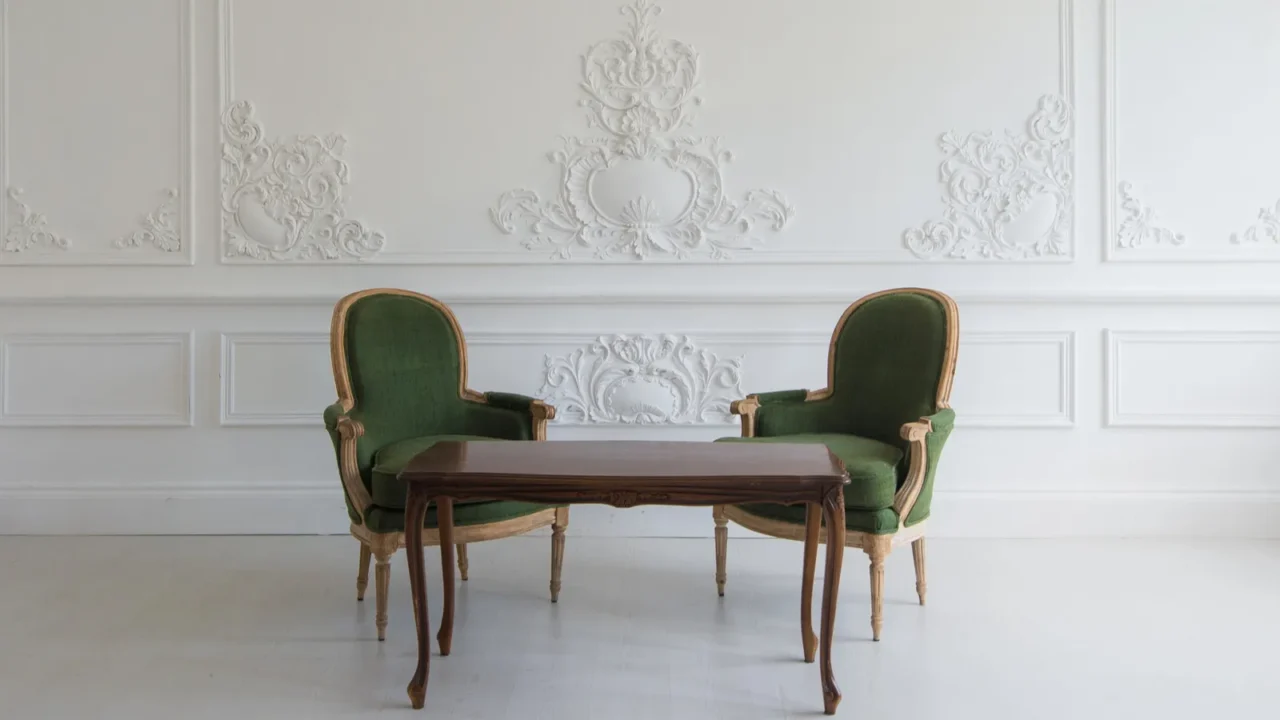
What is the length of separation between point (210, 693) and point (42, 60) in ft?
9.21

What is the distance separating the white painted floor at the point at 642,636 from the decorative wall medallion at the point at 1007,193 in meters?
1.17

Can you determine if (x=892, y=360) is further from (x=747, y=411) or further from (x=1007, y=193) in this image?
(x=1007, y=193)

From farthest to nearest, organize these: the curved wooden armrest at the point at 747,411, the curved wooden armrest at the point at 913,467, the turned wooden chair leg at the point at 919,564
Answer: the curved wooden armrest at the point at 747,411, the turned wooden chair leg at the point at 919,564, the curved wooden armrest at the point at 913,467

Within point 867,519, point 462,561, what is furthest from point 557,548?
point 867,519

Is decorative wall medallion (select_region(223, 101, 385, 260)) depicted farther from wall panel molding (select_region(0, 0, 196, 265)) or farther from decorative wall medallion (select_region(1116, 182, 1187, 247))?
decorative wall medallion (select_region(1116, 182, 1187, 247))

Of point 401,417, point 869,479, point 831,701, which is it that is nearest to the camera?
point 831,701

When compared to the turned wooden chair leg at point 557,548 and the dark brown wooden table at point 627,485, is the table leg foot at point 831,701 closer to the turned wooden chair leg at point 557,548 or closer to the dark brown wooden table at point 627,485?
the dark brown wooden table at point 627,485

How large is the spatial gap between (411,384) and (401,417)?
12cm

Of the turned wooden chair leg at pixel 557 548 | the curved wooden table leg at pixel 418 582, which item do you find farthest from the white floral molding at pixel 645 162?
the curved wooden table leg at pixel 418 582

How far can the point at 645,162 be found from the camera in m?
3.44

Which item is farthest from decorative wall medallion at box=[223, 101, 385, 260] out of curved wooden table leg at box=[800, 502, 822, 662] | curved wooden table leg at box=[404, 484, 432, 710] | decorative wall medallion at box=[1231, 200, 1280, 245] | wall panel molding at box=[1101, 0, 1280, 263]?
decorative wall medallion at box=[1231, 200, 1280, 245]

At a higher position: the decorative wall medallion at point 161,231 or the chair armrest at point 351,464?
the decorative wall medallion at point 161,231

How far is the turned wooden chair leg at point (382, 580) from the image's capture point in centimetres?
238

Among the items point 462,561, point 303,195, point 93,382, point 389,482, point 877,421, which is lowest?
point 462,561
